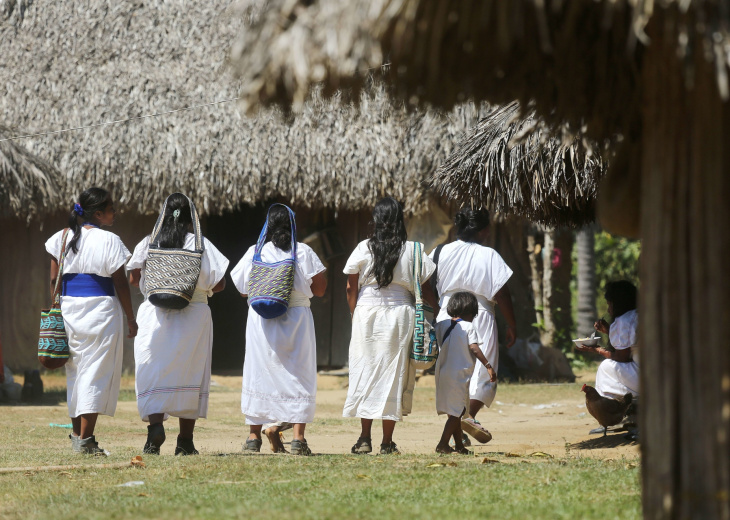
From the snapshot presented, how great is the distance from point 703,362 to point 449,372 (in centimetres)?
359

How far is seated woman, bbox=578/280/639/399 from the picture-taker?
640cm

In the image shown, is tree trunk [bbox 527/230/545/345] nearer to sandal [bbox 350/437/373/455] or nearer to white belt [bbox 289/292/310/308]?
white belt [bbox 289/292/310/308]

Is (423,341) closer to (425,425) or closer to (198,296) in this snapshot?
(198,296)

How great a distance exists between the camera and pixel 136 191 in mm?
11812

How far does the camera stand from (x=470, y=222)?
7.38 metres

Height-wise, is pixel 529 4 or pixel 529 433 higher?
pixel 529 4

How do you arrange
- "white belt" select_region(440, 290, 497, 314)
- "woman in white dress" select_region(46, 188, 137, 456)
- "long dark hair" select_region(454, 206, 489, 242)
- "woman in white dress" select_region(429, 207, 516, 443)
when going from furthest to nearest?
"long dark hair" select_region(454, 206, 489, 242), "white belt" select_region(440, 290, 497, 314), "woman in white dress" select_region(429, 207, 516, 443), "woman in white dress" select_region(46, 188, 137, 456)

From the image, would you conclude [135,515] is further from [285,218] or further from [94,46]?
[94,46]

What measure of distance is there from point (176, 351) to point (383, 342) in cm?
139

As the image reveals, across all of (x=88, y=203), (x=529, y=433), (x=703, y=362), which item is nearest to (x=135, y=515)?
(x=703, y=362)

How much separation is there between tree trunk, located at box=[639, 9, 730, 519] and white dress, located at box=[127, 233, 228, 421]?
376 cm

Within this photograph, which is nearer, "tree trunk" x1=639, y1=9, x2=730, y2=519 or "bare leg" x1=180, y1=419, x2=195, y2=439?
"tree trunk" x1=639, y1=9, x2=730, y2=519

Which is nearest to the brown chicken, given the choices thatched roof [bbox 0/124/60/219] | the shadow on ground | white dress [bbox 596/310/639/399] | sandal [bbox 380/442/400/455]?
white dress [bbox 596/310/639/399]

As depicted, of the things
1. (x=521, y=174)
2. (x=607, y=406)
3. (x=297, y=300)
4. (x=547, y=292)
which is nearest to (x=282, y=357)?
(x=297, y=300)
